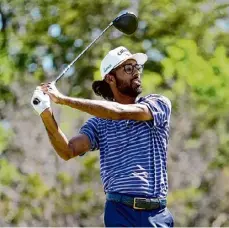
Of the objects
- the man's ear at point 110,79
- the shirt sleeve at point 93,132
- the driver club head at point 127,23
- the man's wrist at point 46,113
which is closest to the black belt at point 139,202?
the shirt sleeve at point 93,132

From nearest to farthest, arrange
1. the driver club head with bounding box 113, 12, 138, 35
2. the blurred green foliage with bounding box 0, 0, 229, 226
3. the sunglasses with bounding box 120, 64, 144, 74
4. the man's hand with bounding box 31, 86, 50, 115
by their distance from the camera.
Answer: the man's hand with bounding box 31, 86, 50, 115
the sunglasses with bounding box 120, 64, 144, 74
the driver club head with bounding box 113, 12, 138, 35
the blurred green foliage with bounding box 0, 0, 229, 226

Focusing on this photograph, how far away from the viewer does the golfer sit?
5.20 meters

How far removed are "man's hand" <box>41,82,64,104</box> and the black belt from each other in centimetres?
58

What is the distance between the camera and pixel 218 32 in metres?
26.5

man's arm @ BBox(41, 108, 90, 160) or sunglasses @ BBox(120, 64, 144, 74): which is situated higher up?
sunglasses @ BBox(120, 64, 144, 74)

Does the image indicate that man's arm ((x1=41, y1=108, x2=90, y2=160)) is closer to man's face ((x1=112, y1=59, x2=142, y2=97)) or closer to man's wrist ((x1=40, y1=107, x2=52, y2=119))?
man's wrist ((x1=40, y1=107, x2=52, y2=119))

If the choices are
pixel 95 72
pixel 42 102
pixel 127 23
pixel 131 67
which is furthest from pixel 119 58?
pixel 95 72

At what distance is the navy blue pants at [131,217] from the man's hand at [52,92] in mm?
615

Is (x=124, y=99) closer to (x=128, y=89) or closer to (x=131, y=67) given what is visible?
(x=128, y=89)

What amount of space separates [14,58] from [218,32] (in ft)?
19.2

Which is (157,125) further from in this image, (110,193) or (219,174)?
(219,174)

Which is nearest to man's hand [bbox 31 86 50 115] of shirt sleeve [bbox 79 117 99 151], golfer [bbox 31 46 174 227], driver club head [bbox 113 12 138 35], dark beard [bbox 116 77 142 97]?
golfer [bbox 31 46 174 227]

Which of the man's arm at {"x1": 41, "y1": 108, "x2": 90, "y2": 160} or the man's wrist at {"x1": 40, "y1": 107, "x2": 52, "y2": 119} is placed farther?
the man's arm at {"x1": 41, "y1": 108, "x2": 90, "y2": 160}

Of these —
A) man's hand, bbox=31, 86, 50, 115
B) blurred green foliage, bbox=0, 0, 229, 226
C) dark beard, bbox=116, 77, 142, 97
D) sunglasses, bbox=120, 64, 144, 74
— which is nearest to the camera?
man's hand, bbox=31, 86, 50, 115
